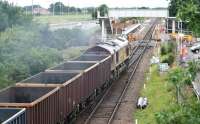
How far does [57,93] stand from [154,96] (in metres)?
13.0

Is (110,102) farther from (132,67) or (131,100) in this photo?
(132,67)

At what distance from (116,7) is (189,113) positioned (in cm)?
5420

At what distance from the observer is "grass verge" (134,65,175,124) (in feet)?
81.8

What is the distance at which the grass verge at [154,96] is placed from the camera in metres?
24.9

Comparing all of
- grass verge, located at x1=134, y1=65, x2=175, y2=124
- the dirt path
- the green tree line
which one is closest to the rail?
the dirt path

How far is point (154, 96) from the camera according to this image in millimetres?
31078

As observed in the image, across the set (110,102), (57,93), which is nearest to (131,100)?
(110,102)

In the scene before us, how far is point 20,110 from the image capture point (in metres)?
15.1

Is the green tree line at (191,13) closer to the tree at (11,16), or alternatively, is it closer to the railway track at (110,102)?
the railway track at (110,102)

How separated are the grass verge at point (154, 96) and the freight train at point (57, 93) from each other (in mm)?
2938

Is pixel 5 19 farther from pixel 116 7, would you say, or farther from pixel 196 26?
pixel 196 26

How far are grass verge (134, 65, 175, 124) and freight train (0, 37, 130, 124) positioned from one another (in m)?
2.94

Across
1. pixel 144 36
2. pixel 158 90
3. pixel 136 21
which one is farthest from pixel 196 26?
pixel 136 21

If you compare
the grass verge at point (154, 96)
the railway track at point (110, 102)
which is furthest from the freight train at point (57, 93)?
the grass verge at point (154, 96)
